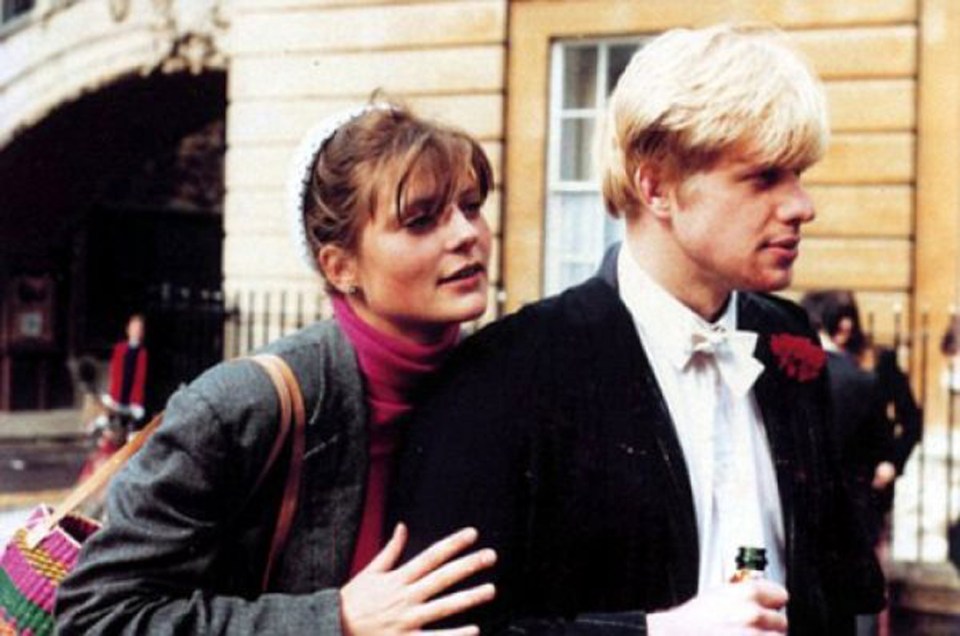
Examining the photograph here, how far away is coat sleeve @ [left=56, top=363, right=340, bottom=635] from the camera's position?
208 cm

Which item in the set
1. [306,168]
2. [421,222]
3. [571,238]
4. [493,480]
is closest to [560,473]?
[493,480]

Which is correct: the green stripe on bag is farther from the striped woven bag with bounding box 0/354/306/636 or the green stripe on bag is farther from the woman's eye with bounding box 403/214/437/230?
the woman's eye with bounding box 403/214/437/230

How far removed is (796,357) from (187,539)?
94cm

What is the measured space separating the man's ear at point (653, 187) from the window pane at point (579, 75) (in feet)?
29.2

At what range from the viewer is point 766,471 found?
220 cm

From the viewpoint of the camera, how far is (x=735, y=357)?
2.18 metres

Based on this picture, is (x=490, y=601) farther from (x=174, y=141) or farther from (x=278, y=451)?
(x=174, y=141)

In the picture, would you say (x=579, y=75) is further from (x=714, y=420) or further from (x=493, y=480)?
(x=493, y=480)

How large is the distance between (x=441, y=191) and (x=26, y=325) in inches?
781

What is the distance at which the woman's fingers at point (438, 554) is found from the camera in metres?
1.94

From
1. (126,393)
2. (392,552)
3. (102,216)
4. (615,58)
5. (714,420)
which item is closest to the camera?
(392,552)

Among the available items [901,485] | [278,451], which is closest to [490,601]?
[278,451]

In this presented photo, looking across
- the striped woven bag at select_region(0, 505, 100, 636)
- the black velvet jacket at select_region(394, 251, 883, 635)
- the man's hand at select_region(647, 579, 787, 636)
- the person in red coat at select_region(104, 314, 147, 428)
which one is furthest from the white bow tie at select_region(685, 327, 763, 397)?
the person in red coat at select_region(104, 314, 147, 428)

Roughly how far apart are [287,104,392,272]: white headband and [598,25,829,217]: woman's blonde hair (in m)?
0.47
